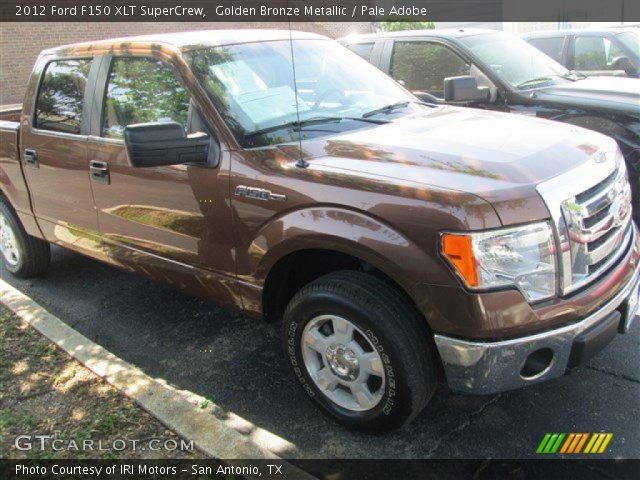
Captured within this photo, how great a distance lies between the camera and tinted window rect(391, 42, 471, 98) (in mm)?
5992

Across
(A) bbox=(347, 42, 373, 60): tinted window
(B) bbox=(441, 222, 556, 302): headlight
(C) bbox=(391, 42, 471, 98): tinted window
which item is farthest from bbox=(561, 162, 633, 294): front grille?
(A) bbox=(347, 42, 373, 60): tinted window

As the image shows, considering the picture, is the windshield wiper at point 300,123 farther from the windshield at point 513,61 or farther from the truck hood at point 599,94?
the windshield at point 513,61

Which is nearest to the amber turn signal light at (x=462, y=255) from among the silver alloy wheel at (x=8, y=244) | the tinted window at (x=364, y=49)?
the silver alloy wheel at (x=8, y=244)

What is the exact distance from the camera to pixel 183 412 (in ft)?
9.89

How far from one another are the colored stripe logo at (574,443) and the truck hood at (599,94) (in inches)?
122

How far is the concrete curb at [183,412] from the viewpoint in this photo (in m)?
2.73

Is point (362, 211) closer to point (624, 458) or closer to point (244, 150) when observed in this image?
point (244, 150)

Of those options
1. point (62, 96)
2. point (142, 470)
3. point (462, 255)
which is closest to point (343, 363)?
point (462, 255)

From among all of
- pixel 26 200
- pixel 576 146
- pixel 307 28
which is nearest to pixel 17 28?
pixel 307 28

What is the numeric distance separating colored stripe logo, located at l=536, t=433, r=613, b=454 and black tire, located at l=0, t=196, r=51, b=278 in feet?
14.0

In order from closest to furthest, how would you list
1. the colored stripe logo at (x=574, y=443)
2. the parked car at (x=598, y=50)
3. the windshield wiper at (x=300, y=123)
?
1. the colored stripe logo at (x=574, y=443)
2. the windshield wiper at (x=300, y=123)
3. the parked car at (x=598, y=50)

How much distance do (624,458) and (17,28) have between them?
17.9 metres

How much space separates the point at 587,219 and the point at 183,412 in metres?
2.15

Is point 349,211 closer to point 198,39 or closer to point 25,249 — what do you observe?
point 198,39
